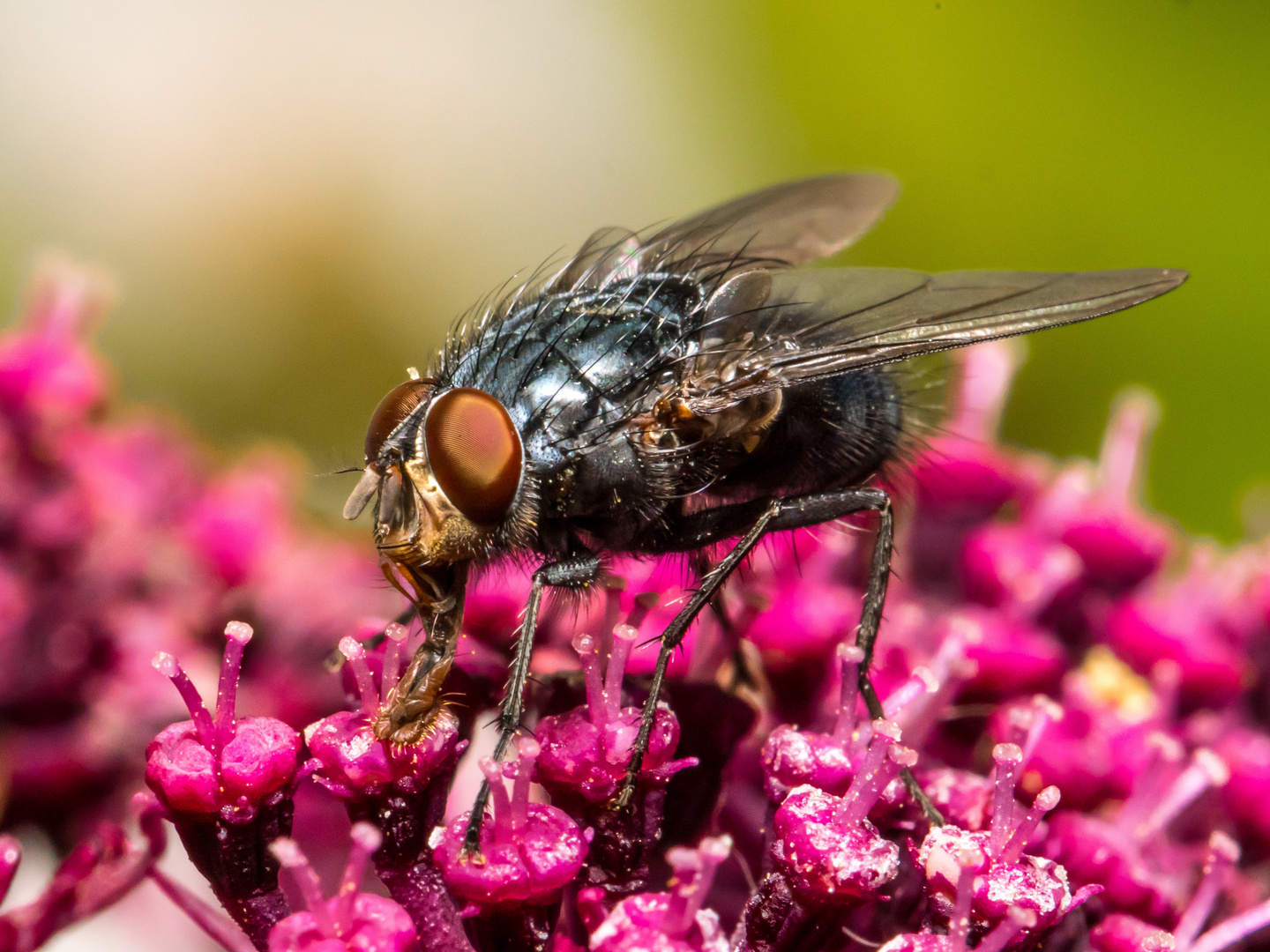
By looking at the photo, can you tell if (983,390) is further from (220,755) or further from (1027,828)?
(220,755)

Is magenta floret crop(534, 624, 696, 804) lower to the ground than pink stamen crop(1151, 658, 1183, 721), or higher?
higher

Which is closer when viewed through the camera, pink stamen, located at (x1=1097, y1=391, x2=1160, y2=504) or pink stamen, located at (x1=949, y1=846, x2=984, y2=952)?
pink stamen, located at (x1=949, y1=846, x2=984, y2=952)

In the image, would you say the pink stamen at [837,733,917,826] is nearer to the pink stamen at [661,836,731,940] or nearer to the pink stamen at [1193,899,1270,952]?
the pink stamen at [661,836,731,940]

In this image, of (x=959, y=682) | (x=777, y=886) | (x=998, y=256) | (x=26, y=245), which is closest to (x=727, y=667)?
(x=959, y=682)

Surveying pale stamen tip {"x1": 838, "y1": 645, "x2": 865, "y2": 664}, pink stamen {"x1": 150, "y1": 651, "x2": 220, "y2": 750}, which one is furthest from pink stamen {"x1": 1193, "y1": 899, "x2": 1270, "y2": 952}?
pink stamen {"x1": 150, "y1": 651, "x2": 220, "y2": 750}

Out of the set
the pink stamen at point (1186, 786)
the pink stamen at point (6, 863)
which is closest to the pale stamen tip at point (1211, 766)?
the pink stamen at point (1186, 786)

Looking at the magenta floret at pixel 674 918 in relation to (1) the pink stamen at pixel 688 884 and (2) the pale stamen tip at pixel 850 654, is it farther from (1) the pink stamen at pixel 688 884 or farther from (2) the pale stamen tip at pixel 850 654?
(2) the pale stamen tip at pixel 850 654
